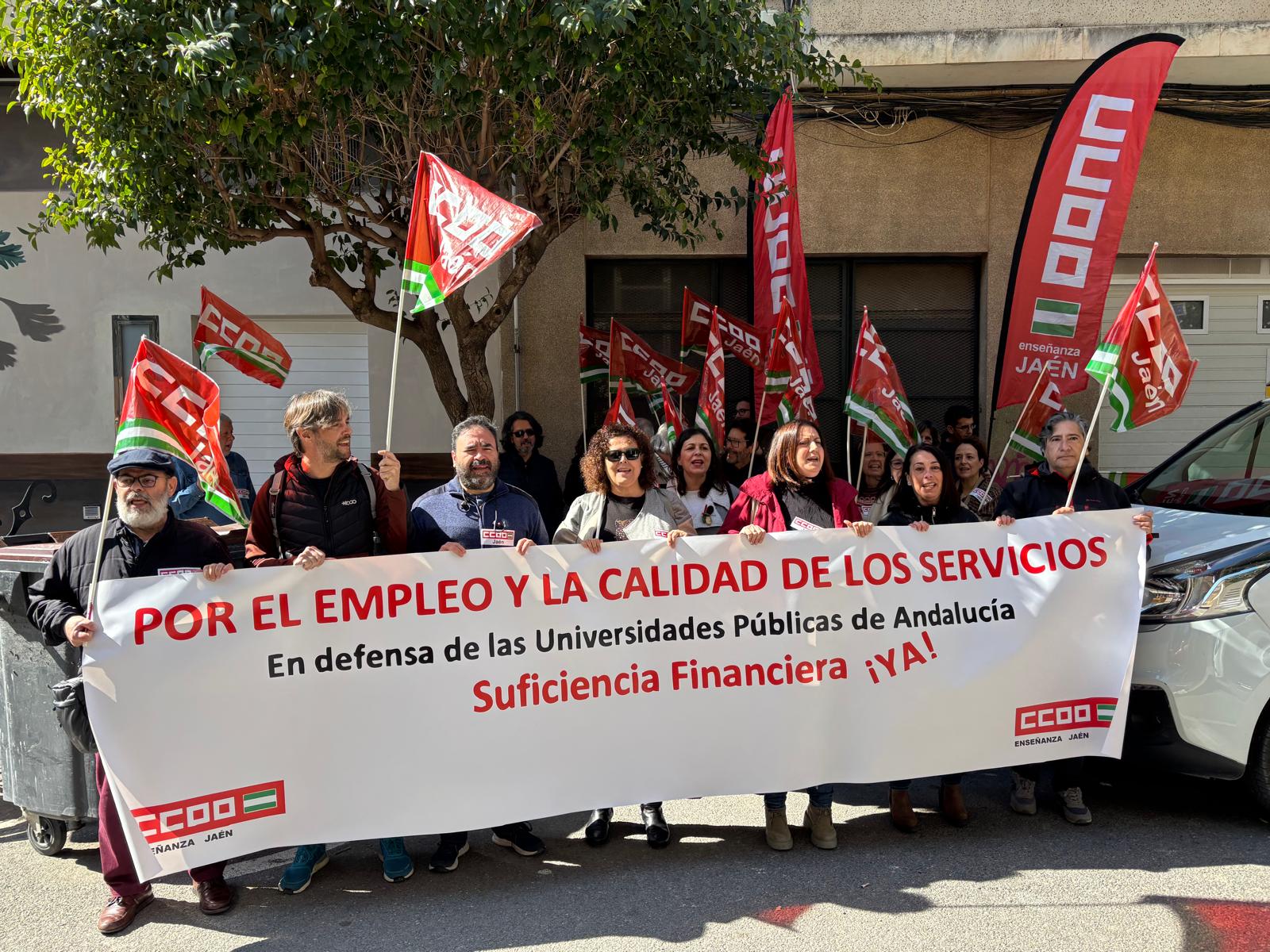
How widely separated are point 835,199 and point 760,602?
682 cm

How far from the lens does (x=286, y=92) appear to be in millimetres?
6289

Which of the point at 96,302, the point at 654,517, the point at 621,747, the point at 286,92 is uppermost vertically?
the point at 286,92

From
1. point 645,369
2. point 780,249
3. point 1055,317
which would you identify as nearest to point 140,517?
point 645,369

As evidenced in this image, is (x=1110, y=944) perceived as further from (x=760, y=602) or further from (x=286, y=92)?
(x=286, y=92)

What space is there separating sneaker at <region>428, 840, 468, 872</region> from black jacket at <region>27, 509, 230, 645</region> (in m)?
1.49

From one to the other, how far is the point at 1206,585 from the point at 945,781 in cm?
140

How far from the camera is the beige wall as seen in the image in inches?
401

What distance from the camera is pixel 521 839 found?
4469 mm

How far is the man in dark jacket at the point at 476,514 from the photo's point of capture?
444 centimetres

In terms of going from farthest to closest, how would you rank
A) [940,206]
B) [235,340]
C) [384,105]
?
[940,206] < [235,340] < [384,105]

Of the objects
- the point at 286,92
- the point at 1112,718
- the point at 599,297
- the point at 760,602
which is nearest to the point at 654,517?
the point at 760,602

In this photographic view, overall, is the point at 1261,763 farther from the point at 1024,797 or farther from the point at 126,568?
the point at 126,568

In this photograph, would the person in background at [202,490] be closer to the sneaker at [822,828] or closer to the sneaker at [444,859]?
the sneaker at [444,859]

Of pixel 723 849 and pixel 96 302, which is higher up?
pixel 96 302
